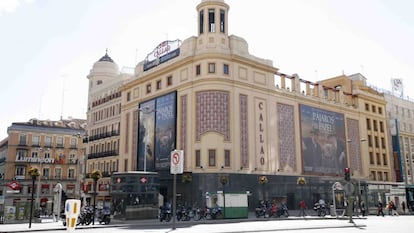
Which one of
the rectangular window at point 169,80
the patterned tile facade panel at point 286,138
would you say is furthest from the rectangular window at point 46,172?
the patterned tile facade panel at point 286,138

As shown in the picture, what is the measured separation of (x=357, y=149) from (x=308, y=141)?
1166cm

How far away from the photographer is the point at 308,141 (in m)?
48.4

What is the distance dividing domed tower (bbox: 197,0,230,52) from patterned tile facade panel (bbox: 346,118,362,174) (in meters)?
24.4

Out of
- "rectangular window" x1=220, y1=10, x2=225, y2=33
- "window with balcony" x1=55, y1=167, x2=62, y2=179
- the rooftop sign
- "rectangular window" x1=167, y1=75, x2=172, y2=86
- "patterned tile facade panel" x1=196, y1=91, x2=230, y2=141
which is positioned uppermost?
"rectangular window" x1=220, y1=10, x2=225, y2=33

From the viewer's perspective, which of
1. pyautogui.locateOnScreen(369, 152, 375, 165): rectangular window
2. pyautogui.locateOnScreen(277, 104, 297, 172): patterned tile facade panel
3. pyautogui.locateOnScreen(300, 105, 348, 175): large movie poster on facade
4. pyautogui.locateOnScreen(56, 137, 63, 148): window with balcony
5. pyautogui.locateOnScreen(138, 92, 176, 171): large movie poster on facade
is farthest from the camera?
pyautogui.locateOnScreen(56, 137, 63, 148): window with balcony

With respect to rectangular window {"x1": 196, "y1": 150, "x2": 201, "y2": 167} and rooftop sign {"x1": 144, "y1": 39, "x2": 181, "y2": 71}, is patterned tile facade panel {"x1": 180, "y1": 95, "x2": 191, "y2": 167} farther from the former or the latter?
rooftop sign {"x1": 144, "y1": 39, "x2": 181, "y2": 71}

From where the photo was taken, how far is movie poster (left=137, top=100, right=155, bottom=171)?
1813 inches

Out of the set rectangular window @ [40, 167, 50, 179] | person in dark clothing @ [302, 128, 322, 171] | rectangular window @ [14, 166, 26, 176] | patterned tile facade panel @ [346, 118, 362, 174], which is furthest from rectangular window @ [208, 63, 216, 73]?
rectangular window @ [14, 166, 26, 176]

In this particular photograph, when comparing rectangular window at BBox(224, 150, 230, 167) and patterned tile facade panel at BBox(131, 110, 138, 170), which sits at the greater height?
patterned tile facade panel at BBox(131, 110, 138, 170)

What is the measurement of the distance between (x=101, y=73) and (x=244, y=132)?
35141mm

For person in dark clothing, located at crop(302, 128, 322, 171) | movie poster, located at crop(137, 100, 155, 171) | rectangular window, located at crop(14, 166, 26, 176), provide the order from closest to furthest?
movie poster, located at crop(137, 100, 155, 171), person in dark clothing, located at crop(302, 128, 322, 171), rectangular window, located at crop(14, 166, 26, 176)

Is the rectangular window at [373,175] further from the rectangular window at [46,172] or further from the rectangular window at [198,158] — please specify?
the rectangular window at [46,172]

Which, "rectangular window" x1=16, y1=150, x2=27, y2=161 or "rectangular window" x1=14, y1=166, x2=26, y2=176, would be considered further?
"rectangular window" x1=16, y1=150, x2=27, y2=161

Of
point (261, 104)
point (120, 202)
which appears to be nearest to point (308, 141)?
point (261, 104)
